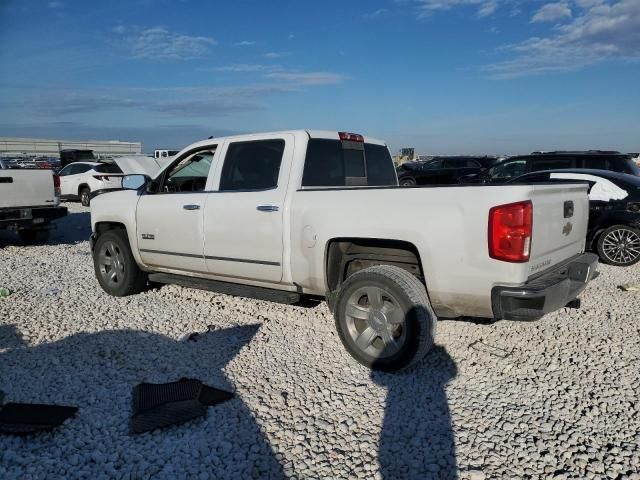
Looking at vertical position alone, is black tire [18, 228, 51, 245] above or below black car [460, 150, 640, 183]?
below

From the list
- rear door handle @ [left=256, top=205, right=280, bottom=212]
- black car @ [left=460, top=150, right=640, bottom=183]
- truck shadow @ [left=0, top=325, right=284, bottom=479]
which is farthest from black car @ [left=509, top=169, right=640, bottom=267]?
truck shadow @ [left=0, top=325, right=284, bottom=479]

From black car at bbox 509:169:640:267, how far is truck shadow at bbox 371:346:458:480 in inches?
198

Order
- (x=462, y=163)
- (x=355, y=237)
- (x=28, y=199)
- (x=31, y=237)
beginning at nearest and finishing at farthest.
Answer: (x=355, y=237) → (x=28, y=199) → (x=31, y=237) → (x=462, y=163)

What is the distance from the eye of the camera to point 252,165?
191 inches

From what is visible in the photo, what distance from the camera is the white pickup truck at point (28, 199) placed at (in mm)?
8961

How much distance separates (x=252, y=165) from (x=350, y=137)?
1.09 meters

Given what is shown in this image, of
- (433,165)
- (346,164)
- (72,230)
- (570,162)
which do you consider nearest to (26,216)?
→ (72,230)

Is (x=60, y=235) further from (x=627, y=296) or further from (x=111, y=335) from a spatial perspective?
(x=627, y=296)

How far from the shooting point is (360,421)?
128 inches

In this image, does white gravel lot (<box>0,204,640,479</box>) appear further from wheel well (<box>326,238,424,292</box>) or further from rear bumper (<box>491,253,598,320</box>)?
wheel well (<box>326,238,424,292</box>)

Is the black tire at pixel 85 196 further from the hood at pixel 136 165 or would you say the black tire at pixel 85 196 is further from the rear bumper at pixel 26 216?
the rear bumper at pixel 26 216

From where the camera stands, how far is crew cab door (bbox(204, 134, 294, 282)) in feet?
14.7

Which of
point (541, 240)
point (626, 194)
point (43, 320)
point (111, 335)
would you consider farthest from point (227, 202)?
point (626, 194)

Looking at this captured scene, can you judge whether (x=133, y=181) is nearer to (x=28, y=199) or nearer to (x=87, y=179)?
(x=28, y=199)
